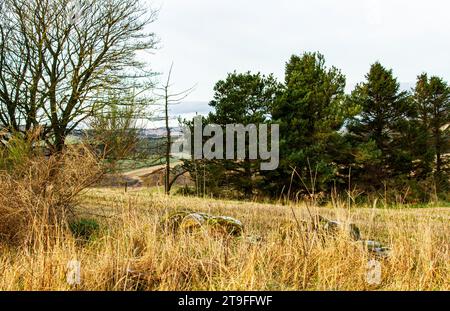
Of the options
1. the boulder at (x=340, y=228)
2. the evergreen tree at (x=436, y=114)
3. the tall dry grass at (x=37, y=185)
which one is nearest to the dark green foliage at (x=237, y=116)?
the evergreen tree at (x=436, y=114)

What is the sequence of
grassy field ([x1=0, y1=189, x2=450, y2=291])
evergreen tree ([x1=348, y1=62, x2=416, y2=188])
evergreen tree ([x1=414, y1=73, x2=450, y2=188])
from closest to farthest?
grassy field ([x1=0, y1=189, x2=450, y2=291])
evergreen tree ([x1=348, y1=62, x2=416, y2=188])
evergreen tree ([x1=414, y1=73, x2=450, y2=188])

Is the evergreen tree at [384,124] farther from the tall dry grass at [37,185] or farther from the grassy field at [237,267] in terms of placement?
the grassy field at [237,267]

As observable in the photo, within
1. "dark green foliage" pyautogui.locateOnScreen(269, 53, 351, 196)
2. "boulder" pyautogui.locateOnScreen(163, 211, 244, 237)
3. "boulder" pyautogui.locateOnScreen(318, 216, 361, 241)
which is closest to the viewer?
"boulder" pyautogui.locateOnScreen(318, 216, 361, 241)

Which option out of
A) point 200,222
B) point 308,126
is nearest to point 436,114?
point 308,126

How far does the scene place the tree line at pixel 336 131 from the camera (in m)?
27.2

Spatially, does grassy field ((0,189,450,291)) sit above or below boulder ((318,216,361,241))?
below

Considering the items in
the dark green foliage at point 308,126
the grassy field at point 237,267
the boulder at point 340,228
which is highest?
the dark green foliage at point 308,126

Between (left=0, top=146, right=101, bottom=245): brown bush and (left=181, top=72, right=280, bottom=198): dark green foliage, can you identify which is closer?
(left=0, top=146, right=101, bottom=245): brown bush

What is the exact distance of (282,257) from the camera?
16.2 ft

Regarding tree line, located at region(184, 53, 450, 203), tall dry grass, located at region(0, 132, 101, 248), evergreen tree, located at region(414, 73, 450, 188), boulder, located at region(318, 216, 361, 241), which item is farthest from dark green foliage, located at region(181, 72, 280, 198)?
boulder, located at region(318, 216, 361, 241)

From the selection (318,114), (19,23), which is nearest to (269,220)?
(19,23)

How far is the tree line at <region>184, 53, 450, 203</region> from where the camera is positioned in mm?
27188

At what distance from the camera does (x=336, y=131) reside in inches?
1120

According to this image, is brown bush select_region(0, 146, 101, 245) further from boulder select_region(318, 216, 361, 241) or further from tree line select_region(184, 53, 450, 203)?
tree line select_region(184, 53, 450, 203)
